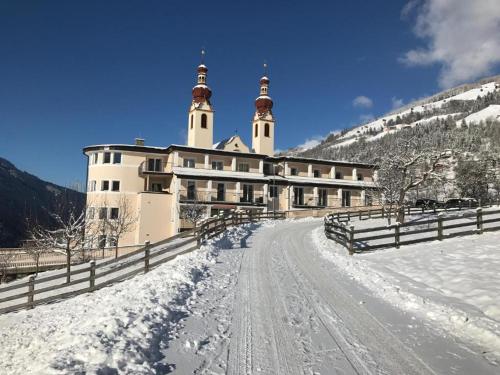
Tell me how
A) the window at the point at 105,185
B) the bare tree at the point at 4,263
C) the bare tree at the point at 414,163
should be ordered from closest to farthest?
the bare tree at the point at 4,263, the bare tree at the point at 414,163, the window at the point at 105,185

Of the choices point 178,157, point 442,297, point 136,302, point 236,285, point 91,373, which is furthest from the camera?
point 178,157

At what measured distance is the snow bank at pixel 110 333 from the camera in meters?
5.51

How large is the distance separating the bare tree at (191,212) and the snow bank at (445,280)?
75.4 ft

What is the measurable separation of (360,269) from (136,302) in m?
8.24

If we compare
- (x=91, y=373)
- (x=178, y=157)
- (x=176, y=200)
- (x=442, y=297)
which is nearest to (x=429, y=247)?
(x=442, y=297)

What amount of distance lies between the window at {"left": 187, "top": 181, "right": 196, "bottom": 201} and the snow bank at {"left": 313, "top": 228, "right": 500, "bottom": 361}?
2616cm

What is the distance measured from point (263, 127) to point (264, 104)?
3.91 metres

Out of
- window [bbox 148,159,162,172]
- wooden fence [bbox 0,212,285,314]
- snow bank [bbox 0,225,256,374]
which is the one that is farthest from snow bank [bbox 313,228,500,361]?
window [bbox 148,159,162,172]

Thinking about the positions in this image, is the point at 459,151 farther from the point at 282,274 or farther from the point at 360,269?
the point at 282,274

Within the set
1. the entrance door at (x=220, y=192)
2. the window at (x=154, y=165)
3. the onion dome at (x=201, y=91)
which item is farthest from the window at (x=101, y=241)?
the onion dome at (x=201, y=91)

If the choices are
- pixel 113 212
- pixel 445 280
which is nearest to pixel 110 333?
pixel 445 280

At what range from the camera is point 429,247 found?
15961 mm

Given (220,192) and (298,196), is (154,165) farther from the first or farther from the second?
(298,196)

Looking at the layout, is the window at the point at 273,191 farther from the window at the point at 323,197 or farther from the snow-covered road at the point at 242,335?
the snow-covered road at the point at 242,335
